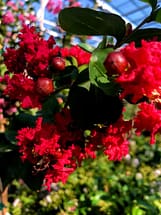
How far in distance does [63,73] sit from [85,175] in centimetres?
248

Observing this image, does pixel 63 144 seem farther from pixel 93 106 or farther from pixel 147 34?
pixel 147 34

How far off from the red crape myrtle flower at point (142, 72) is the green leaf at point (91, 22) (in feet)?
0.56

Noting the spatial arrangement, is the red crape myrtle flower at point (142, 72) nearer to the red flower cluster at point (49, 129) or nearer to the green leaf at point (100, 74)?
the green leaf at point (100, 74)

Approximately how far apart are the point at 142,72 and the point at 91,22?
238 millimetres

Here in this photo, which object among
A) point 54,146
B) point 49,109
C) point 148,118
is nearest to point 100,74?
point 148,118

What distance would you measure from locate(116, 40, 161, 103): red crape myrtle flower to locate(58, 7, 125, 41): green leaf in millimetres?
170

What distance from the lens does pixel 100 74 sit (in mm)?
833

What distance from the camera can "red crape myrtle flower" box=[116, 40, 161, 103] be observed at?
0.73 m

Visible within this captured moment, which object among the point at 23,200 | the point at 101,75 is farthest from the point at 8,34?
the point at 101,75

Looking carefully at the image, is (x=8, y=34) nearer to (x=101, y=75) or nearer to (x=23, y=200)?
(x=23, y=200)

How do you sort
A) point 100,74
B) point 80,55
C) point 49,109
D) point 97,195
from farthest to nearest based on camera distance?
point 97,195 < point 49,109 < point 80,55 < point 100,74

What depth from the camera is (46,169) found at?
1.04 metres

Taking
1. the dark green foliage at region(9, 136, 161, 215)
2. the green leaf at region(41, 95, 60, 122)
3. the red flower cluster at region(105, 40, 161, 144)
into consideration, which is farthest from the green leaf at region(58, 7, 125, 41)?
the dark green foliage at region(9, 136, 161, 215)

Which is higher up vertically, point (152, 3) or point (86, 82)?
point (152, 3)
